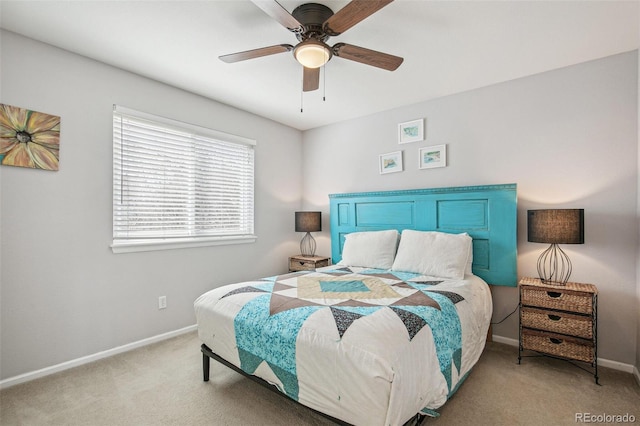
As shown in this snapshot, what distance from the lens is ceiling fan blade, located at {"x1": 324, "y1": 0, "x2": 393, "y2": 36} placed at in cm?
153

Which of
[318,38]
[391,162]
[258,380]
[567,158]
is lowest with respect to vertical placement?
[258,380]

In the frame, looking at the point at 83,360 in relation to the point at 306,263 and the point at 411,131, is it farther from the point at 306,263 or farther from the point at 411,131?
the point at 411,131

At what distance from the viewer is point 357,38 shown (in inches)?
90.0

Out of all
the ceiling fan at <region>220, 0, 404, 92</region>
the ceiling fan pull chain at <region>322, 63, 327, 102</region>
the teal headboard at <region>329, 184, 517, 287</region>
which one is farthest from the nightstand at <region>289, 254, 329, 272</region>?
the ceiling fan at <region>220, 0, 404, 92</region>

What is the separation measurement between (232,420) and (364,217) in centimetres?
265

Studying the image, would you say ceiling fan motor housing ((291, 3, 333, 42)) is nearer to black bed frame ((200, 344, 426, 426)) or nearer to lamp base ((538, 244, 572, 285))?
black bed frame ((200, 344, 426, 426))

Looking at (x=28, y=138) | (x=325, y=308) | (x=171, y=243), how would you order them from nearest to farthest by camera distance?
(x=325, y=308), (x=28, y=138), (x=171, y=243)

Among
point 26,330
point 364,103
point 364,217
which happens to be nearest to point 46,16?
point 26,330

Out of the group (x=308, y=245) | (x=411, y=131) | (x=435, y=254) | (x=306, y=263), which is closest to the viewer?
(x=435, y=254)

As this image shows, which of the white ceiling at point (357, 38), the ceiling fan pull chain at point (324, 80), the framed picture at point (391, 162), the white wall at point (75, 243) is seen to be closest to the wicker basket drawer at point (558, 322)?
the framed picture at point (391, 162)

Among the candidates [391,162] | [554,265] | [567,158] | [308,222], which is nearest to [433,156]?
[391,162]

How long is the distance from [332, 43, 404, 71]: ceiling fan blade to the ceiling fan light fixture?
9 cm

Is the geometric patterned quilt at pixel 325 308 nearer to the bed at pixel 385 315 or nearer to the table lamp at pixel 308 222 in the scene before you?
the bed at pixel 385 315

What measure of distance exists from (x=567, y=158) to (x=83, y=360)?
4527mm
